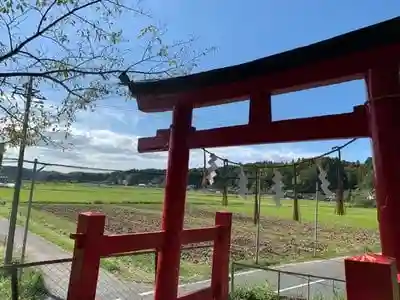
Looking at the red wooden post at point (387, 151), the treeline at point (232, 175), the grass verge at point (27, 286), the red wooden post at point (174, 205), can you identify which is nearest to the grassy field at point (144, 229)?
the treeline at point (232, 175)

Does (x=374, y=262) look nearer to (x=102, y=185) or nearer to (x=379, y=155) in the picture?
(x=379, y=155)

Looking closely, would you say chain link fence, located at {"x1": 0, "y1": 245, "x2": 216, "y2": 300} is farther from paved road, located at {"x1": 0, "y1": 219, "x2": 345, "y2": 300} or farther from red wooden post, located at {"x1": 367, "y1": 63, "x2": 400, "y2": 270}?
red wooden post, located at {"x1": 367, "y1": 63, "x2": 400, "y2": 270}

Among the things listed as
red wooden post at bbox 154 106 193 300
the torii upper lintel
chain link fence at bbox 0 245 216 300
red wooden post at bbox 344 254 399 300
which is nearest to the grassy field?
chain link fence at bbox 0 245 216 300

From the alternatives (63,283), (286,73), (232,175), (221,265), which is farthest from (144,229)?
(286,73)

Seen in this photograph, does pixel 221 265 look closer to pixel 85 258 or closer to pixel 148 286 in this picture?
pixel 85 258

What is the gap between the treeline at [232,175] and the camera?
4201 millimetres

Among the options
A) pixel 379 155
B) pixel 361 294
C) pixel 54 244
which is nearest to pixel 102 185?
pixel 379 155

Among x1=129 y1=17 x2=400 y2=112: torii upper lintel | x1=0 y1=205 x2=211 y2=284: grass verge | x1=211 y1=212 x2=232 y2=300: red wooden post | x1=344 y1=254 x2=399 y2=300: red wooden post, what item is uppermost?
x1=129 y1=17 x2=400 y2=112: torii upper lintel

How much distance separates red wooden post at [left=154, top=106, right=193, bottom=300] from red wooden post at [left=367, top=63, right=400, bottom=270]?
158 cm

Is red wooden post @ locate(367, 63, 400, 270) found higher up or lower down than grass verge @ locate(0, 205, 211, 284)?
higher up

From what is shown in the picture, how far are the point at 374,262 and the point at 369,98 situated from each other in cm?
121

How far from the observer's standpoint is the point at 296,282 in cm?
862

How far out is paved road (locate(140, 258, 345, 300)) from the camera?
7210mm

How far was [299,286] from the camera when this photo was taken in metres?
8.20
